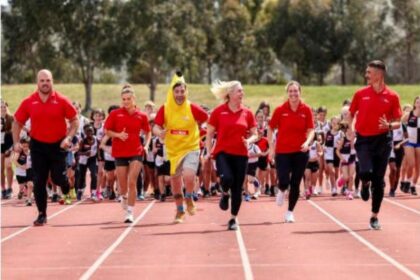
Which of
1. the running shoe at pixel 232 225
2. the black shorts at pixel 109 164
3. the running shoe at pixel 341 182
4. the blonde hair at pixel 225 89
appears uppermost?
the blonde hair at pixel 225 89

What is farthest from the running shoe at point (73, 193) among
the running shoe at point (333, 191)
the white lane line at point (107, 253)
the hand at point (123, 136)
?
the hand at point (123, 136)

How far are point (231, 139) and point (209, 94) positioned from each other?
62738mm

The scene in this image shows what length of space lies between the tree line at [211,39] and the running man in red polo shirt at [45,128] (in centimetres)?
5763

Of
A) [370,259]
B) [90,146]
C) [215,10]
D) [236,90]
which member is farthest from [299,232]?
[215,10]

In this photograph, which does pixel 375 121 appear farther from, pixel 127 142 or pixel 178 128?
pixel 127 142

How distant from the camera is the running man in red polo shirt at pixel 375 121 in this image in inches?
530

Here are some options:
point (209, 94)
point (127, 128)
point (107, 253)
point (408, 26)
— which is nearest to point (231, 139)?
point (127, 128)

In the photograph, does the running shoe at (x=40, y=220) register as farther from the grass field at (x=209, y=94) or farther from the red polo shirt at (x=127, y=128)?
the grass field at (x=209, y=94)

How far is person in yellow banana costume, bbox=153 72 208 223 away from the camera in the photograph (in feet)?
47.5

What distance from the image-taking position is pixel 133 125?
15219 millimetres

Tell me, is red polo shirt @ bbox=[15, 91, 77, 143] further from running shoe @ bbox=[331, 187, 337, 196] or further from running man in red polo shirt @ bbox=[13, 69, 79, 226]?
running shoe @ bbox=[331, 187, 337, 196]

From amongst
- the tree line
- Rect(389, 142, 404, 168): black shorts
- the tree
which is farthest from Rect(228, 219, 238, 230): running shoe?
the tree

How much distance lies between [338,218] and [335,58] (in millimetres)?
77288

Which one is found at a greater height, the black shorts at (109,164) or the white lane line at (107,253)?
the black shorts at (109,164)
